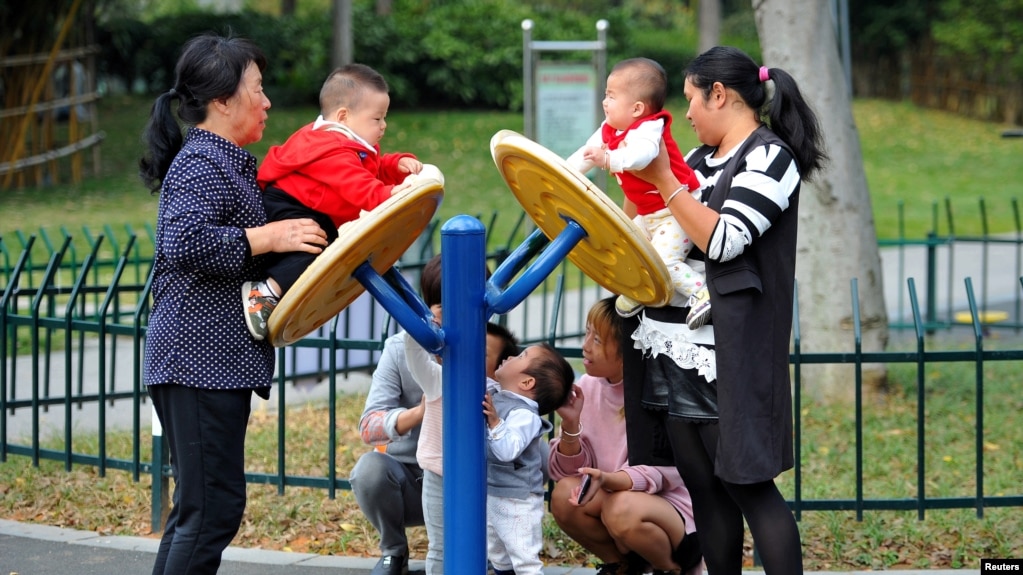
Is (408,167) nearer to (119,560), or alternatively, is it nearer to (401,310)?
(401,310)

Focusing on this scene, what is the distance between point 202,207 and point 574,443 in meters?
1.48

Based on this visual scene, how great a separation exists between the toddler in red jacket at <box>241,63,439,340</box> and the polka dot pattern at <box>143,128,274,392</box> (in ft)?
0.20

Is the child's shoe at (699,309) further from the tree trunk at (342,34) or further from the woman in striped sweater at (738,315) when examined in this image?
the tree trunk at (342,34)

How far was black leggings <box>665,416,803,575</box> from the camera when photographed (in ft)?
9.57

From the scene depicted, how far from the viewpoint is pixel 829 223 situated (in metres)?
6.57

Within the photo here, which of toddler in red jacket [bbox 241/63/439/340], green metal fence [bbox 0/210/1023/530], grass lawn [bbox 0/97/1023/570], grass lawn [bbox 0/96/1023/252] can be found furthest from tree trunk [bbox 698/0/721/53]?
toddler in red jacket [bbox 241/63/439/340]

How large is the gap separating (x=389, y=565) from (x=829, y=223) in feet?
12.2

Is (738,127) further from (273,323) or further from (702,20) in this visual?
(702,20)

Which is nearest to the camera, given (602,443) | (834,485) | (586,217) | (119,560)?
(586,217)

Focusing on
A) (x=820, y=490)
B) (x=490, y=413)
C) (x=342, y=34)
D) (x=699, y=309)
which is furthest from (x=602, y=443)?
(x=342, y=34)

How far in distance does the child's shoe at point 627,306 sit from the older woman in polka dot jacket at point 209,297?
86 cm

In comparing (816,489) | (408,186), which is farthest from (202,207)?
(816,489)

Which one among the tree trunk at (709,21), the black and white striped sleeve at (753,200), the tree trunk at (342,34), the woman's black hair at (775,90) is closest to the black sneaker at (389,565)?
the black and white striped sleeve at (753,200)

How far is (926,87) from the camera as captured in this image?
27.5 m
